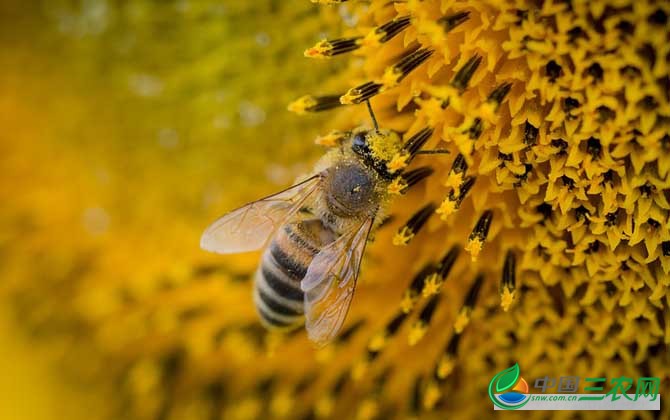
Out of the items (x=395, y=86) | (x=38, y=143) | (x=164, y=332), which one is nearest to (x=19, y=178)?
(x=38, y=143)

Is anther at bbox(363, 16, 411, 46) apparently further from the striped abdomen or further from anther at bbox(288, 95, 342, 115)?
the striped abdomen

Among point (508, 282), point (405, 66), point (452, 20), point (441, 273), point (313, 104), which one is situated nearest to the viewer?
point (452, 20)

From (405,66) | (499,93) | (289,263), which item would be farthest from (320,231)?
(499,93)

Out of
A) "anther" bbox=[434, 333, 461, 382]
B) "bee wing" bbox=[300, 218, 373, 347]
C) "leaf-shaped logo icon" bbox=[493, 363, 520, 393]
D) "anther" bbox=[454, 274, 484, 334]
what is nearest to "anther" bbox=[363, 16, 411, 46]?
"bee wing" bbox=[300, 218, 373, 347]

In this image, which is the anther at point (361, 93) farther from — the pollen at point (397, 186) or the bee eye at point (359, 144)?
the pollen at point (397, 186)

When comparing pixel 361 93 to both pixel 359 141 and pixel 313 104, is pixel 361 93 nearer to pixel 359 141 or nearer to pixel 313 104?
pixel 359 141

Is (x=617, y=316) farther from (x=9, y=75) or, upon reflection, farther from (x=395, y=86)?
(x=9, y=75)
